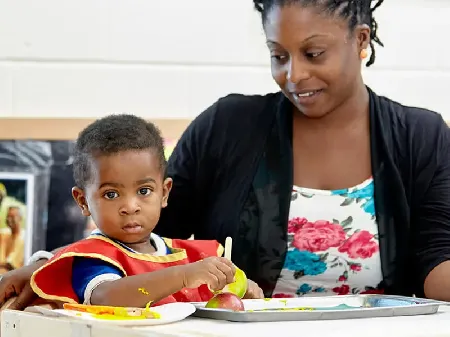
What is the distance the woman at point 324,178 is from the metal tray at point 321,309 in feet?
1.10

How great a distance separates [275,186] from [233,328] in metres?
0.69

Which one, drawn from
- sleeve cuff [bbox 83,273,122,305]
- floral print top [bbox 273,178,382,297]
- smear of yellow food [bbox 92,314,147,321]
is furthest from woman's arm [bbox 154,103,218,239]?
smear of yellow food [bbox 92,314,147,321]

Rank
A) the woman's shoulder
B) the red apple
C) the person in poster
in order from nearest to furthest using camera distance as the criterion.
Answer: the red apple, the woman's shoulder, the person in poster

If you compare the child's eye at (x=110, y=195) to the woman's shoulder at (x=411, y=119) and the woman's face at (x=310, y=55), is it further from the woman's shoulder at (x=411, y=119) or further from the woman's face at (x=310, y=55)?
the woman's shoulder at (x=411, y=119)

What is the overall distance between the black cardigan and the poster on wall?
657 millimetres

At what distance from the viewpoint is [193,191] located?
5.40 feet

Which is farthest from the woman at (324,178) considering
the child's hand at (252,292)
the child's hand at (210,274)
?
the child's hand at (210,274)

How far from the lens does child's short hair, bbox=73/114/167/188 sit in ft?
4.25

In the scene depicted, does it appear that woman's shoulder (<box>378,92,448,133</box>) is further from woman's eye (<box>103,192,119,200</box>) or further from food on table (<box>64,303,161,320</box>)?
food on table (<box>64,303,161,320</box>)

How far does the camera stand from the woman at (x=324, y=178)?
59.7 inches

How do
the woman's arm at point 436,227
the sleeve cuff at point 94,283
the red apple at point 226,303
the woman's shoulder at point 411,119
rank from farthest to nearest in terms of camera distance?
the woman's shoulder at point 411,119
the woman's arm at point 436,227
the sleeve cuff at point 94,283
the red apple at point 226,303

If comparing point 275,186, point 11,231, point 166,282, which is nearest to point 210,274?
point 166,282

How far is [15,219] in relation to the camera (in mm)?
2195

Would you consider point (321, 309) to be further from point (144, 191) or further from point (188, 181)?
point (188, 181)
